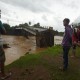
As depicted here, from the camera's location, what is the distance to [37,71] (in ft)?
29.9

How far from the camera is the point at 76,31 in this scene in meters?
12.0

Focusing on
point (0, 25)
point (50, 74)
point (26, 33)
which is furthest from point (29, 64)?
point (26, 33)

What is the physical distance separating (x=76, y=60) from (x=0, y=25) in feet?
13.2

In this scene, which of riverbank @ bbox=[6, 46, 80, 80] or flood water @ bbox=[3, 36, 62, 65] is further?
flood water @ bbox=[3, 36, 62, 65]

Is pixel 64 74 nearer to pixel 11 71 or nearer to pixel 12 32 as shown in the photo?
pixel 11 71

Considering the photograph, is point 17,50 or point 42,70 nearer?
point 42,70

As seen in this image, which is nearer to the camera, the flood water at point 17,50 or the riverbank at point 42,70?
the riverbank at point 42,70

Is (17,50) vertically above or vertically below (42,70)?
below

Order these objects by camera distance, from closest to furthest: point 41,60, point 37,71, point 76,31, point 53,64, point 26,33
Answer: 1. point 37,71
2. point 53,64
3. point 41,60
4. point 76,31
5. point 26,33

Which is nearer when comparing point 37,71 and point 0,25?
point 0,25

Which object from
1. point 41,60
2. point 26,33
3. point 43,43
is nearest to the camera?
point 41,60

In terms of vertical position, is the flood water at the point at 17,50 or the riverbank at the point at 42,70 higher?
the riverbank at the point at 42,70

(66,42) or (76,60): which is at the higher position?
(66,42)

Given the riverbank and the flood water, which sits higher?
the riverbank
